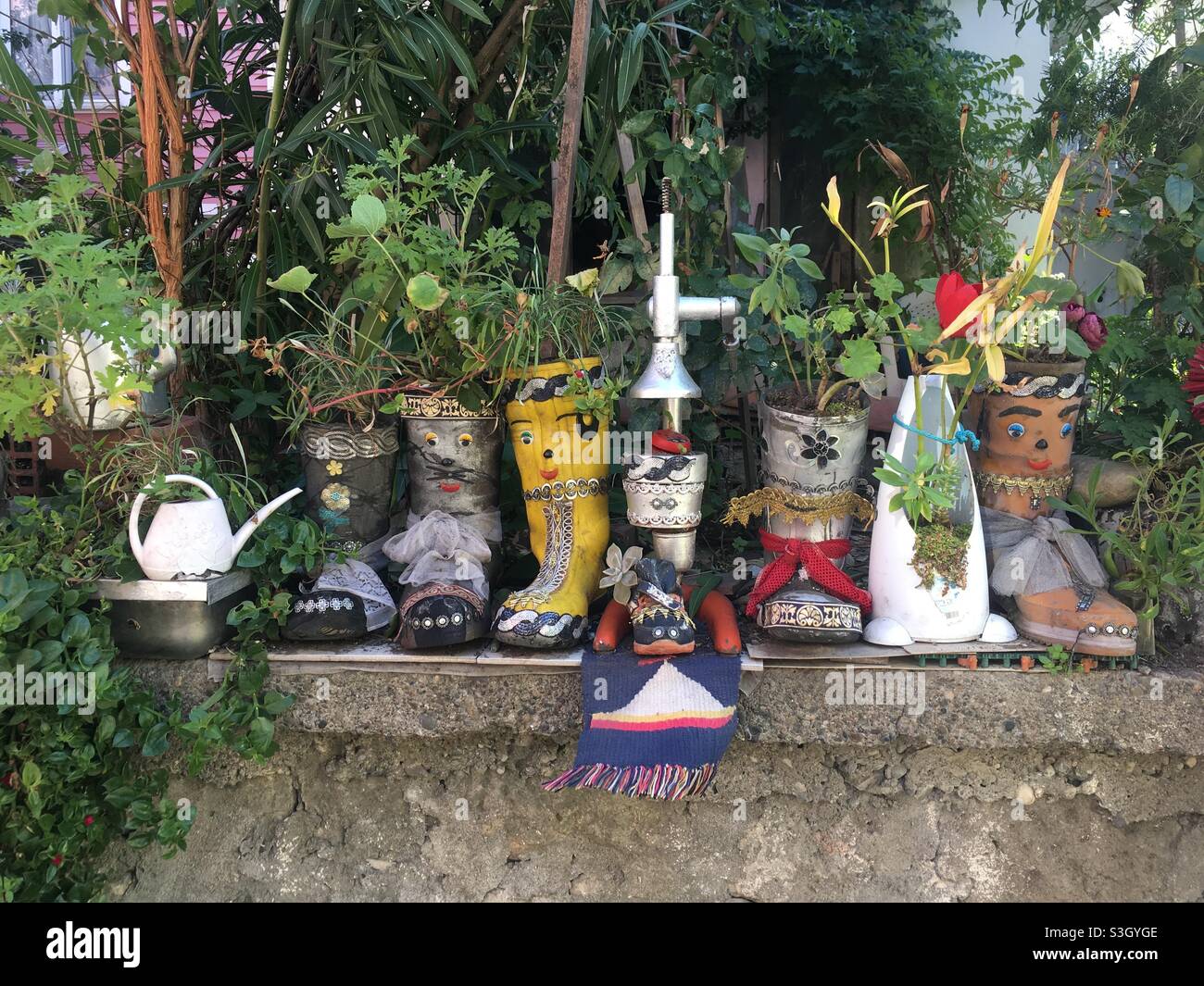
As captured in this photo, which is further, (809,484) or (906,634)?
(809,484)

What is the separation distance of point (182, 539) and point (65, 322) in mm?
469

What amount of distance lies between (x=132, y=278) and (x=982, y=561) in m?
1.86

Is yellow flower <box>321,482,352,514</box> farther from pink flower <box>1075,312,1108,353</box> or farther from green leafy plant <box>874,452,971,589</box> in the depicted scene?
pink flower <box>1075,312,1108,353</box>

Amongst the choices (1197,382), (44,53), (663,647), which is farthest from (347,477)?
(44,53)

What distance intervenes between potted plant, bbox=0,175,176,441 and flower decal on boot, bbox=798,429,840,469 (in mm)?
1341

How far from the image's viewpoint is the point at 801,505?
2.19 metres

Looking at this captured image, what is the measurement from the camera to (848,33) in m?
3.84

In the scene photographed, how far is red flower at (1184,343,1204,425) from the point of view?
2.18 meters

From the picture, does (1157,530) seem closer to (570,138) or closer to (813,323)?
(813,323)

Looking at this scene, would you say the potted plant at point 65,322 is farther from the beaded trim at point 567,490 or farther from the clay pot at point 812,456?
the clay pot at point 812,456

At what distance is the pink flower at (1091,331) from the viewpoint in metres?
2.30

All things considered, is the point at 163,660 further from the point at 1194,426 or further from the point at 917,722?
the point at 1194,426

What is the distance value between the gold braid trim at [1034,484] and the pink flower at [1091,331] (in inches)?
12.1

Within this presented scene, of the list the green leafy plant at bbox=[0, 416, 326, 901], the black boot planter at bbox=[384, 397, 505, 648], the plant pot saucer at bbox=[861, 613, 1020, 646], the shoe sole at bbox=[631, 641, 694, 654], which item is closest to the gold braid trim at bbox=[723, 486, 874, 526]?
the plant pot saucer at bbox=[861, 613, 1020, 646]
